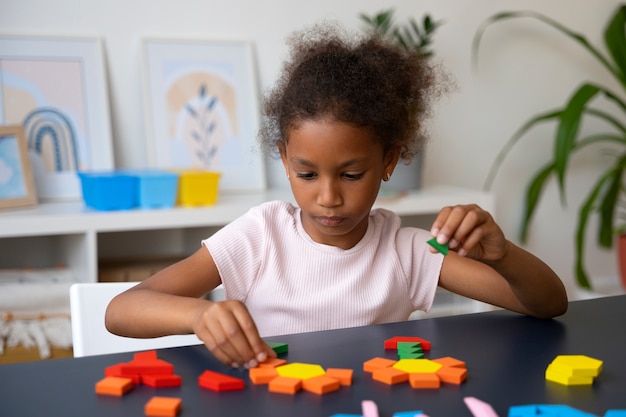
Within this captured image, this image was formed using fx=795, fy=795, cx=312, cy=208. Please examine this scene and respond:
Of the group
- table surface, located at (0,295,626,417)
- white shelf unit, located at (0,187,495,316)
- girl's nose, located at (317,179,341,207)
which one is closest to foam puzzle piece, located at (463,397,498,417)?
table surface, located at (0,295,626,417)

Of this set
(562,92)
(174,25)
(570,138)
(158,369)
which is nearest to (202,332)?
(158,369)

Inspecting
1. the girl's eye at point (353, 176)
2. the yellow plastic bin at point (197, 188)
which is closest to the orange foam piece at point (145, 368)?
the girl's eye at point (353, 176)

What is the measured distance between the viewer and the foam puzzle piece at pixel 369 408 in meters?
0.73

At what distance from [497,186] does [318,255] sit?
2.03 m

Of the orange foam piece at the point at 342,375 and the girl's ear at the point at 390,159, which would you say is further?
the girl's ear at the point at 390,159

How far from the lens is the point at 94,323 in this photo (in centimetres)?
120

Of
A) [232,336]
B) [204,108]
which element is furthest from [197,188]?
[232,336]

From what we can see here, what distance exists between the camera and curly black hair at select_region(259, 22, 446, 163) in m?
1.20

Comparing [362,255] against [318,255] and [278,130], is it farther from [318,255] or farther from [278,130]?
[278,130]

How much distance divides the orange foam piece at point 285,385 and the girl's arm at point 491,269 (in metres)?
0.29

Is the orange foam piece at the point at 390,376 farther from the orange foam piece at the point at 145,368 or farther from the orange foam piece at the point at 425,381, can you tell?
the orange foam piece at the point at 145,368

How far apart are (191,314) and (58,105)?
171cm

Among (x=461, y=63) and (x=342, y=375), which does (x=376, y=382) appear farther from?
(x=461, y=63)

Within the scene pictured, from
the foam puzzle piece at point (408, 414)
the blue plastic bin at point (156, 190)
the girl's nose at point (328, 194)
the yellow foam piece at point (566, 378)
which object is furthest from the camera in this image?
the blue plastic bin at point (156, 190)
